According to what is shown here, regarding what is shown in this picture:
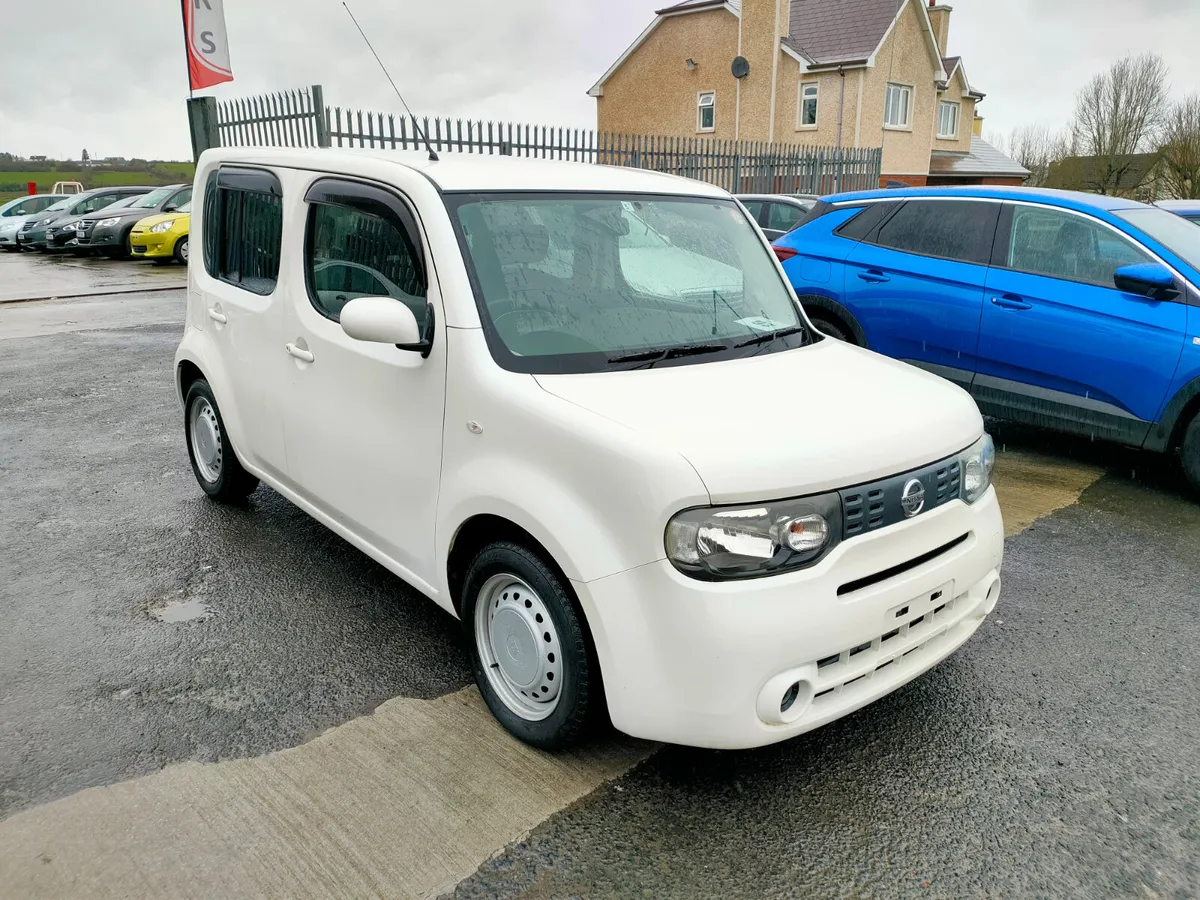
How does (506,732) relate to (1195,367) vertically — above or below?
below

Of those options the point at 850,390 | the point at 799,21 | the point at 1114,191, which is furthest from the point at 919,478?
the point at 1114,191

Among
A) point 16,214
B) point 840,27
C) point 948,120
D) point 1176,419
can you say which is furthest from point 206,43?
point 948,120

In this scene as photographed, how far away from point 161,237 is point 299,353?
18.3m

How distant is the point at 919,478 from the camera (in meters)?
2.82

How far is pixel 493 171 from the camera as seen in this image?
3.49 m

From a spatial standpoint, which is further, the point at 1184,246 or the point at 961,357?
the point at 961,357

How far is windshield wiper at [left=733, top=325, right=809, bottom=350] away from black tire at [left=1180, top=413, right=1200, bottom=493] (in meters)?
3.11

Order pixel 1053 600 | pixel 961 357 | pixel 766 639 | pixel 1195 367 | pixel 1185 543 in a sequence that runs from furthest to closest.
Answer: pixel 961 357 < pixel 1195 367 < pixel 1185 543 < pixel 1053 600 < pixel 766 639

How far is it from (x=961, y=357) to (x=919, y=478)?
3888 mm

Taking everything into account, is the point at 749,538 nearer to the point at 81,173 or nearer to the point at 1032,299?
the point at 1032,299

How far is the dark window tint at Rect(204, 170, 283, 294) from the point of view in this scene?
4129 millimetres

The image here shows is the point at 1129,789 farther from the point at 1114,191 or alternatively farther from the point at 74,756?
the point at 1114,191

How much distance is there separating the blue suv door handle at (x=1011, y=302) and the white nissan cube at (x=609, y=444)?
9.09ft

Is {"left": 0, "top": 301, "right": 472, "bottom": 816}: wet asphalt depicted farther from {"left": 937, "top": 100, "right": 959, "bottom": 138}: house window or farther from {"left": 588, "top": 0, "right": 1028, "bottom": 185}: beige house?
{"left": 937, "top": 100, "right": 959, "bottom": 138}: house window
